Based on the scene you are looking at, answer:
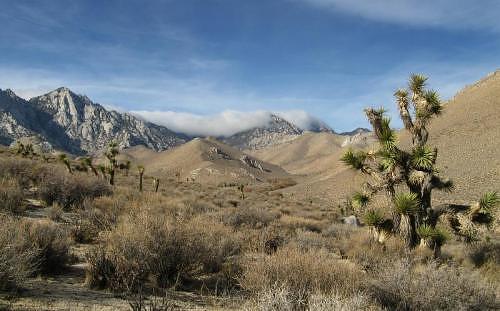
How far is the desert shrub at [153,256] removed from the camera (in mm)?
7988

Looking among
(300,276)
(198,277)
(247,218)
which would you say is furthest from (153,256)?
(247,218)

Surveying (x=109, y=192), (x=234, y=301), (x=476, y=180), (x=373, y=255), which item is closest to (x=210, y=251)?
(x=234, y=301)

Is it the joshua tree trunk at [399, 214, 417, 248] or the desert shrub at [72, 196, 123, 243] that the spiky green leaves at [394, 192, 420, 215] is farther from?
the desert shrub at [72, 196, 123, 243]

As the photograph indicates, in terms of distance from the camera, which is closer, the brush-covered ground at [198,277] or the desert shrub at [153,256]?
the brush-covered ground at [198,277]

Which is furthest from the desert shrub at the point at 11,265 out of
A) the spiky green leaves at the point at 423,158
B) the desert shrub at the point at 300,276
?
the spiky green leaves at the point at 423,158

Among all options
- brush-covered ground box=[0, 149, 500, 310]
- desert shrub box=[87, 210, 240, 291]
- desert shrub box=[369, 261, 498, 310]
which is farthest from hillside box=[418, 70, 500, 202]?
desert shrub box=[87, 210, 240, 291]

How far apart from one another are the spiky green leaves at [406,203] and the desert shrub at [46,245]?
8.74m

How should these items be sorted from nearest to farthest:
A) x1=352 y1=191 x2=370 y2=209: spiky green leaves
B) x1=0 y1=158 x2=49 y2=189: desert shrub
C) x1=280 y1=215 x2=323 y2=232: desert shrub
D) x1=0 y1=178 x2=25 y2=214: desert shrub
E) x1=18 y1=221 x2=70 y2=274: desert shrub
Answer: x1=18 y1=221 x2=70 y2=274: desert shrub
x1=352 y1=191 x2=370 y2=209: spiky green leaves
x1=0 y1=178 x2=25 y2=214: desert shrub
x1=280 y1=215 x2=323 y2=232: desert shrub
x1=0 y1=158 x2=49 y2=189: desert shrub

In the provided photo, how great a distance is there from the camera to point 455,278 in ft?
25.5

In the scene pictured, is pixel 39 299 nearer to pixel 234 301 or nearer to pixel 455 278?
pixel 234 301

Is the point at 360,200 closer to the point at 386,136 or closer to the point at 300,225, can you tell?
the point at 386,136

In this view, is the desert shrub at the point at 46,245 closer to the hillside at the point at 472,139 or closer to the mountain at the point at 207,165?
the hillside at the point at 472,139

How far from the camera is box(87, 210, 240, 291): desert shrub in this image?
7988 millimetres

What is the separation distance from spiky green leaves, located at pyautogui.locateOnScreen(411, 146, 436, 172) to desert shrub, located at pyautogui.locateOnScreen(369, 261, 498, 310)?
5.58 meters
